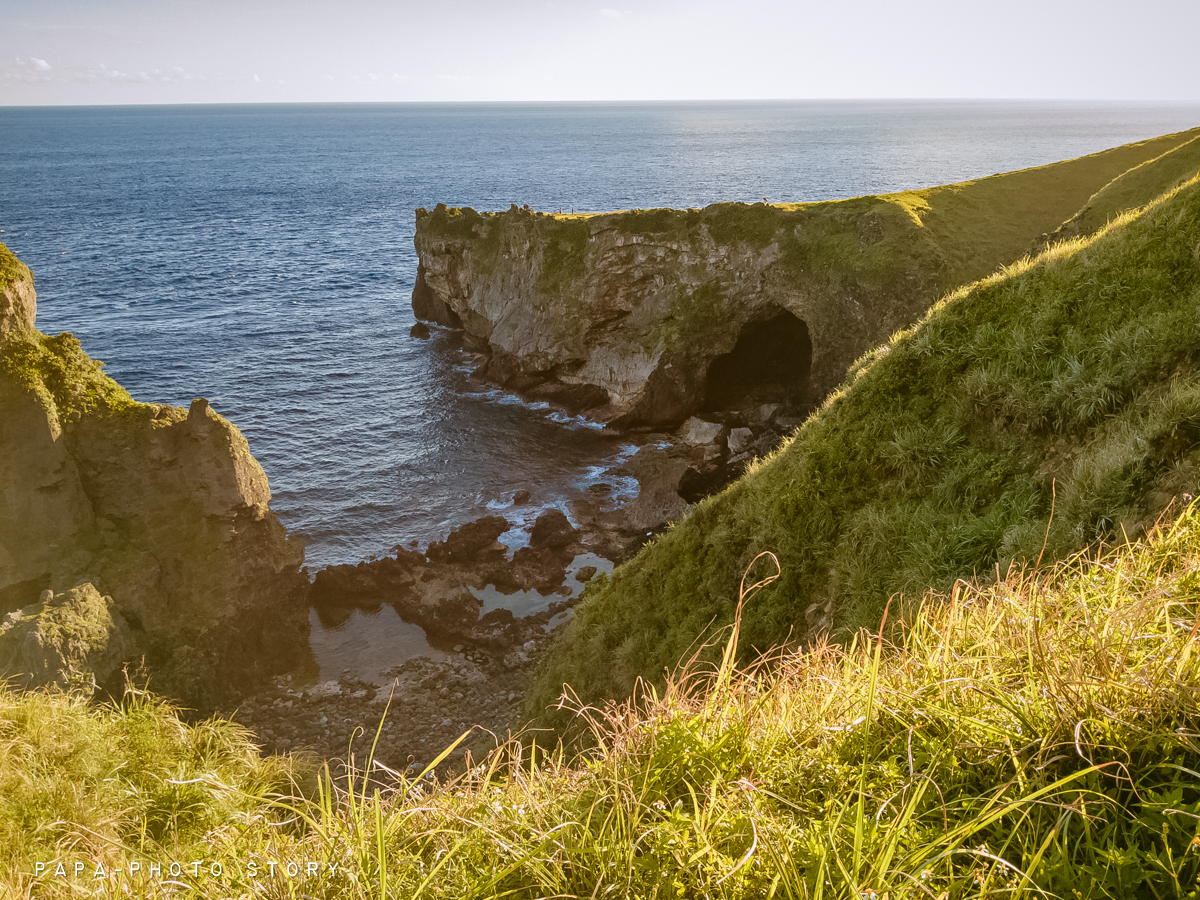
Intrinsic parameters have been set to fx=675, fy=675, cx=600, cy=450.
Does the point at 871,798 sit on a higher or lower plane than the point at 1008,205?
lower

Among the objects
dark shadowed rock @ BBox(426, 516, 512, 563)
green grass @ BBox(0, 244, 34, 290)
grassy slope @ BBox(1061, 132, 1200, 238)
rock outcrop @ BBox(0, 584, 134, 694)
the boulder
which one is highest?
grassy slope @ BBox(1061, 132, 1200, 238)

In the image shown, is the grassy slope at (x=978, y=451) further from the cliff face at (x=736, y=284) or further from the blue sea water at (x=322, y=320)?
the cliff face at (x=736, y=284)

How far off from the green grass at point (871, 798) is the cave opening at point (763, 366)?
41004mm

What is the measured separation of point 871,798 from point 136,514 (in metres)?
25.5

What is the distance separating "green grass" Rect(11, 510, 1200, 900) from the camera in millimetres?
2891

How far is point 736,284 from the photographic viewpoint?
43875 mm

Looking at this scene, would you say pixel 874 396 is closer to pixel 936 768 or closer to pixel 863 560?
pixel 863 560

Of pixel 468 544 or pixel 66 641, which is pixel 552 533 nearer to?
pixel 468 544

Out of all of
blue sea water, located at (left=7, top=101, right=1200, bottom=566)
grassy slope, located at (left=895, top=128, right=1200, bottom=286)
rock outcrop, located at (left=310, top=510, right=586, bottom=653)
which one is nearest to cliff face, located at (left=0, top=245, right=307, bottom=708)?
rock outcrop, located at (left=310, top=510, right=586, bottom=653)

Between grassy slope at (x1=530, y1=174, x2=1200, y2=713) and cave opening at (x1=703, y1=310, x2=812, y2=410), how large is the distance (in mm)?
29052

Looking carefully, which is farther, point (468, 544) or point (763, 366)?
point (763, 366)

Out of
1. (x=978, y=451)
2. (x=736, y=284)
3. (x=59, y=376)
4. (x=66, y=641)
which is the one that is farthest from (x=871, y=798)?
(x=736, y=284)

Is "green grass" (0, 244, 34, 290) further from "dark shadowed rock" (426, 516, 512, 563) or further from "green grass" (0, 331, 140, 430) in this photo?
"dark shadowed rock" (426, 516, 512, 563)

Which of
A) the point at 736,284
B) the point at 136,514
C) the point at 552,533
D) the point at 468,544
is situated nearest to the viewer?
the point at 136,514
